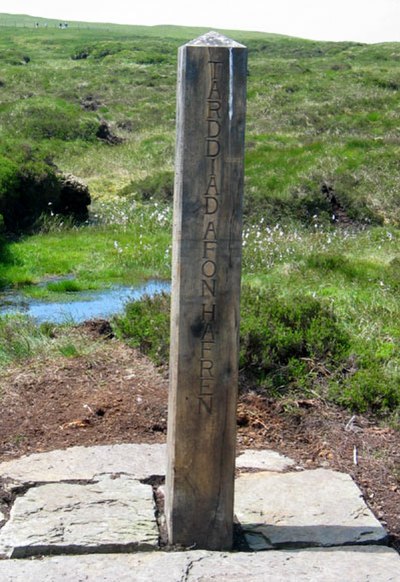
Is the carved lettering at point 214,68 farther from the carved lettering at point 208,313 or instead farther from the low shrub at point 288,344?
the low shrub at point 288,344

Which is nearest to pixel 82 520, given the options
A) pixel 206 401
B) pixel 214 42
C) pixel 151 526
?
pixel 151 526

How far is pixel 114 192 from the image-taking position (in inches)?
806

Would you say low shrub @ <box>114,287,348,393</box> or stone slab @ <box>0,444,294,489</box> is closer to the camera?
stone slab @ <box>0,444,294,489</box>

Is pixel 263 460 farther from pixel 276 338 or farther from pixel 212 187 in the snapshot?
pixel 212 187

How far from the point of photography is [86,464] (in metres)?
Answer: 5.63

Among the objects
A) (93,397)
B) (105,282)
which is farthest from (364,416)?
(105,282)

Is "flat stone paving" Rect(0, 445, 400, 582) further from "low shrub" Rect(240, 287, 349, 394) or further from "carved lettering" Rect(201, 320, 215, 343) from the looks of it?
"low shrub" Rect(240, 287, 349, 394)

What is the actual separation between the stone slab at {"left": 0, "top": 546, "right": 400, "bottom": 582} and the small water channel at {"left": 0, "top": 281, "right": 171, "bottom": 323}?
17.6 ft

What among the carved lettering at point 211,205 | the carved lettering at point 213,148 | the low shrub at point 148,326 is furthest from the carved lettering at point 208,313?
the low shrub at point 148,326

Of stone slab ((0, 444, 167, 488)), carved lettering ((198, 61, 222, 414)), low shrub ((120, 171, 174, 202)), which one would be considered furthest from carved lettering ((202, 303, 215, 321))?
low shrub ((120, 171, 174, 202))

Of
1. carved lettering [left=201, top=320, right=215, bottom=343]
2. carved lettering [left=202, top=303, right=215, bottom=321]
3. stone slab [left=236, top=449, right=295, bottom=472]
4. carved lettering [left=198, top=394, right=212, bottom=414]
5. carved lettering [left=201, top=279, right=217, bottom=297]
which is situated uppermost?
carved lettering [left=201, top=279, right=217, bottom=297]

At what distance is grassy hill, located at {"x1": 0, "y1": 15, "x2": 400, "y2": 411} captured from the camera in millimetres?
7512

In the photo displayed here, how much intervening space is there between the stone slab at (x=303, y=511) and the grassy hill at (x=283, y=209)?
148cm

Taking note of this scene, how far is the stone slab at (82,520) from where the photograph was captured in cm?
454
